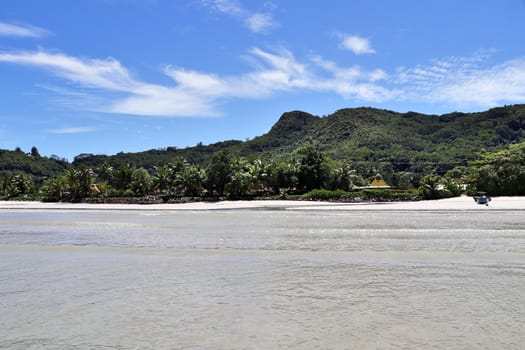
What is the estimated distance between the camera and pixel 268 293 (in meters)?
11.2

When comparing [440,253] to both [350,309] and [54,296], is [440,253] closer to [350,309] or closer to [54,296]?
[350,309]

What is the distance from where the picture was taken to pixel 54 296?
11266mm

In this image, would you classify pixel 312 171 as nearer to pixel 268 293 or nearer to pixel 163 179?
pixel 163 179

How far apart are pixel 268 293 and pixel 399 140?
513 feet

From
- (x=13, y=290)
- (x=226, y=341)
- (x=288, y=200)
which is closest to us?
(x=226, y=341)

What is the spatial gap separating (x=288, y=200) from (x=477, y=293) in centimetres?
4398

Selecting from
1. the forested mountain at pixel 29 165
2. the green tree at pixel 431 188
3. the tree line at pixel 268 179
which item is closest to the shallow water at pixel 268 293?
the green tree at pixel 431 188

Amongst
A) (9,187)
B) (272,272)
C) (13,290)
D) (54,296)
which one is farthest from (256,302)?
(9,187)

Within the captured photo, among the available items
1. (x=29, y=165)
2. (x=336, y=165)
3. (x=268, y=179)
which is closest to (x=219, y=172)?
(x=268, y=179)

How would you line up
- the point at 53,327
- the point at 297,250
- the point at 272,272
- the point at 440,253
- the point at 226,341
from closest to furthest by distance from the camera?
the point at 226,341 < the point at 53,327 < the point at 272,272 < the point at 440,253 < the point at 297,250

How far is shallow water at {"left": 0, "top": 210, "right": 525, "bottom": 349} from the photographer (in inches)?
319

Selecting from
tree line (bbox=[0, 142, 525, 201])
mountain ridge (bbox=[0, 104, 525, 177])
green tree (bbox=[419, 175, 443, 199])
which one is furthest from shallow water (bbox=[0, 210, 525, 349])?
mountain ridge (bbox=[0, 104, 525, 177])

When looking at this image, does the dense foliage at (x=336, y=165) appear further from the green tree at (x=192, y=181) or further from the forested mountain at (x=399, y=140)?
the forested mountain at (x=399, y=140)

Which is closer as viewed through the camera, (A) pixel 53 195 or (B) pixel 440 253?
(B) pixel 440 253
